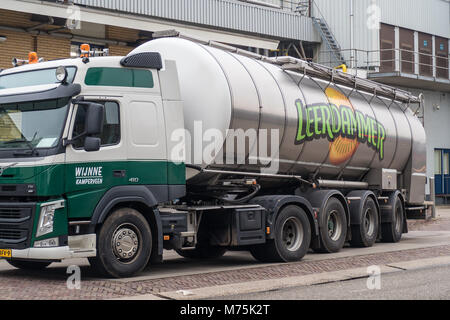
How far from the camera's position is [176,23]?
896 inches

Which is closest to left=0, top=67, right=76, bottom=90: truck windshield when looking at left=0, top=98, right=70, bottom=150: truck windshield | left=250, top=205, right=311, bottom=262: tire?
left=0, top=98, right=70, bottom=150: truck windshield

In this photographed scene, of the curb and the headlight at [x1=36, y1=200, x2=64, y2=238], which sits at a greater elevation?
the headlight at [x1=36, y1=200, x2=64, y2=238]

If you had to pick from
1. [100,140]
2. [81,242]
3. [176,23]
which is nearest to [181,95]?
[100,140]

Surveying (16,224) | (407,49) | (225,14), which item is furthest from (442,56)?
(16,224)

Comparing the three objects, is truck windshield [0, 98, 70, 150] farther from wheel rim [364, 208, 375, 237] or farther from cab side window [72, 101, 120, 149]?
wheel rim [364, 208, 375, 237]

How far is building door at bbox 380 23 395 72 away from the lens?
31.7m

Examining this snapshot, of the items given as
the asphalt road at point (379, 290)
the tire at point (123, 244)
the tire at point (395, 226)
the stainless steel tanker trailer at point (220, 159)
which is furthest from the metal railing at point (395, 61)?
the tire at point (123, 244)

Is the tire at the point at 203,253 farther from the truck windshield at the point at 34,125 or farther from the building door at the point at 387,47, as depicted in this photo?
the building door at the point at 387,47

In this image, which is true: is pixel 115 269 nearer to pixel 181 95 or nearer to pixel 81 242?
pixel 81 242

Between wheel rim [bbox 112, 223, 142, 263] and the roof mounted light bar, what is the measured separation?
12.5 ft

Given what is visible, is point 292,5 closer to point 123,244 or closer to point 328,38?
point 328,38

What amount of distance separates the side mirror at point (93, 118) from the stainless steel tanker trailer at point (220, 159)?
0.02 metres

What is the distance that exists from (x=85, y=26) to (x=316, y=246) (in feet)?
32.7

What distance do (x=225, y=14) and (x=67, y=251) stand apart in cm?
1517
